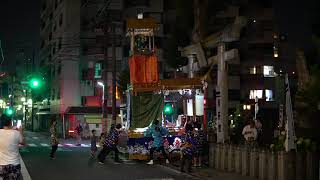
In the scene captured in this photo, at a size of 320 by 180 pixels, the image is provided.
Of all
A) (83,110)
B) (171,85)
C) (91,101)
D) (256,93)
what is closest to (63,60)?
(91,101)

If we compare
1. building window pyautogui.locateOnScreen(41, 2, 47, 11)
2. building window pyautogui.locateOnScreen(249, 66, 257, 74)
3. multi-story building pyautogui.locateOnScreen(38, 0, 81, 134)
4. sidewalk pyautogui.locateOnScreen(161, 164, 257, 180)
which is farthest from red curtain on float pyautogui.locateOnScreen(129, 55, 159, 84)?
building window pyautogui.locateOnScreen(41, 2, 47, 11)

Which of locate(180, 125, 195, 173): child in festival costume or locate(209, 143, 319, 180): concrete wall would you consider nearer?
locate(209, 143, 319, 180): concrete wall

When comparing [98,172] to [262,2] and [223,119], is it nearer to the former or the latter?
[223,119]

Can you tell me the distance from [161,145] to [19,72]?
3243 inches

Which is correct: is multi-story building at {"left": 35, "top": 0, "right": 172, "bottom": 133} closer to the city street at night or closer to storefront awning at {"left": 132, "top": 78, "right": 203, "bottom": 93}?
the city street at night

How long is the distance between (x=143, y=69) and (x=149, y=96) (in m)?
1.46

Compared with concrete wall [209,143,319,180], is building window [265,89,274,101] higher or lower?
higher

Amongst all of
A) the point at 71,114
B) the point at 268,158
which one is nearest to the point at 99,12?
the point at 71,114

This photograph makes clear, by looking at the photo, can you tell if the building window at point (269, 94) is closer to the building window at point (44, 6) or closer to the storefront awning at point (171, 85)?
the building window at point (44, 6)

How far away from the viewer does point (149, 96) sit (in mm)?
25375

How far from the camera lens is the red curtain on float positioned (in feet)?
84.2

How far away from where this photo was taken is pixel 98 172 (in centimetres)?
1961

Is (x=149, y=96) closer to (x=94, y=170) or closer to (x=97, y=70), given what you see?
(x=94, y=170)

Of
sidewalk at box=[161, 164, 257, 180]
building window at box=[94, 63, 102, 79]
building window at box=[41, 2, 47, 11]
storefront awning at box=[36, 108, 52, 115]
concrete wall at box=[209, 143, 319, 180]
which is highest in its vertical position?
building window at box=[41, 2, 47, 11]
